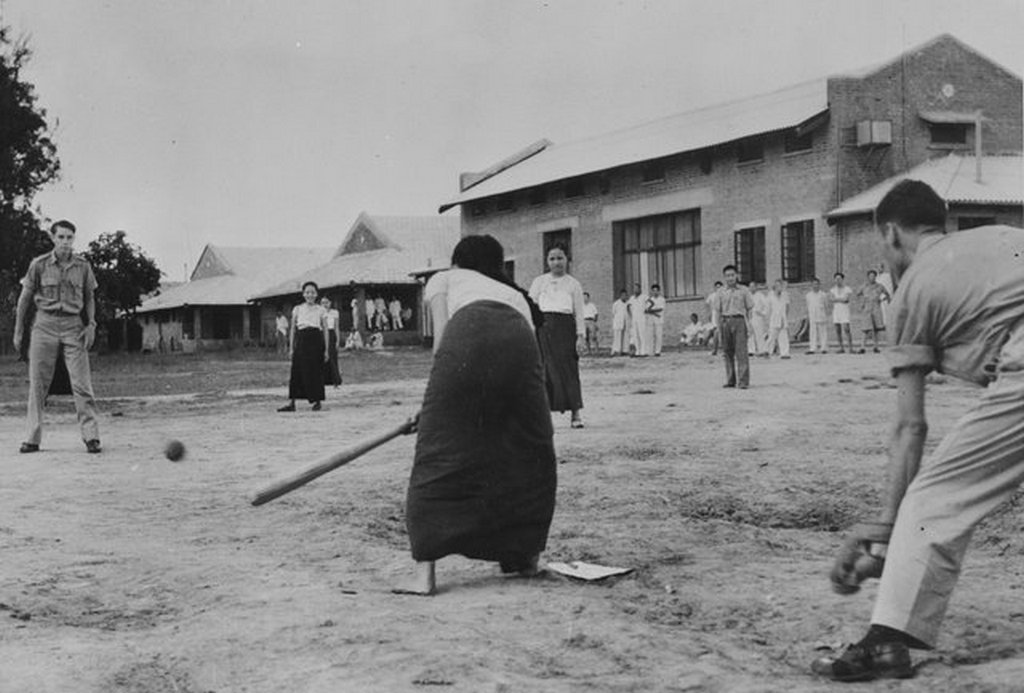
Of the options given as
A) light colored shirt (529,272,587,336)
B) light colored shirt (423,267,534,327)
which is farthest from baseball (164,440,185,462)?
light colored shirt (423,267,534,327)

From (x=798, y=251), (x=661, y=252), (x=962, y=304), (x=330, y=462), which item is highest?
(x=661, y=252)

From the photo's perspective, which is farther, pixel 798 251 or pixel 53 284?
pixel 798 251

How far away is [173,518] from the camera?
7.90 m

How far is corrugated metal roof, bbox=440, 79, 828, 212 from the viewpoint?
33.2 m

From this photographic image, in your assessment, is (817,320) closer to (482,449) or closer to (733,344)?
(733,344)

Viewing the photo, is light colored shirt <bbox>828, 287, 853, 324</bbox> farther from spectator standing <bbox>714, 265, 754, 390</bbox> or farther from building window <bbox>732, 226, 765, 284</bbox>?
spectator standing <bbox>714, 265, 754, 390</bbox>

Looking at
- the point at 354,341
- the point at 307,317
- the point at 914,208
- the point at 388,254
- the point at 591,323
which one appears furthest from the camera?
the point at 388,254

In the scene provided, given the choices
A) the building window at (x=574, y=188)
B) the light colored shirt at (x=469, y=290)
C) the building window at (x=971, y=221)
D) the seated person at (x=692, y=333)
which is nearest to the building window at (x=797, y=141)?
the building window at (x=971, y=221)

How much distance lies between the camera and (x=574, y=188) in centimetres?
4025

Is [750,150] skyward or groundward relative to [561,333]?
skyward

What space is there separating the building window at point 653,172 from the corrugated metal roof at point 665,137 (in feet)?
1.36

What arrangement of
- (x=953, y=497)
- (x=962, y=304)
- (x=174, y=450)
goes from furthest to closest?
(x=174, y=450), (x=962, y=304), (x=953, y=497)

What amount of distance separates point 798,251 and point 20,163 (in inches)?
861

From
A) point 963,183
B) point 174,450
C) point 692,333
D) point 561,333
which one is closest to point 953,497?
point 174,450
